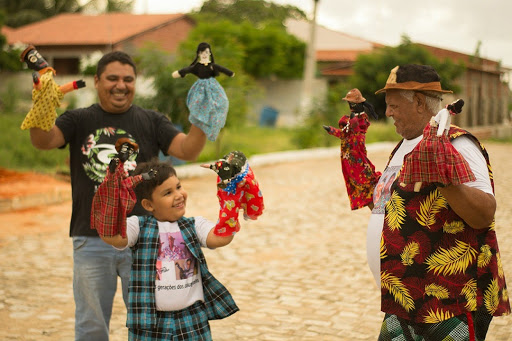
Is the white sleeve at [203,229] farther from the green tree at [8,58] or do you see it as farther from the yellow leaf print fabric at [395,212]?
the green tree at [8,58]

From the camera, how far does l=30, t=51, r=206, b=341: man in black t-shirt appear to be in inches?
153

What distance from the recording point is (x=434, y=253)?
288 centimetres

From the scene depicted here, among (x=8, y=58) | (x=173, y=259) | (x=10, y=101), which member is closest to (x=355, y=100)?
(x=173, y=259)

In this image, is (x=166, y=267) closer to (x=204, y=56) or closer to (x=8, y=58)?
(x=204, y=56)

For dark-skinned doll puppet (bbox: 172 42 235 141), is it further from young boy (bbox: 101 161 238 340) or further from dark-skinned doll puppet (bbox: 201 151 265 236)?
dark-skinned doll puppet (bbox: 201 151 265 236)

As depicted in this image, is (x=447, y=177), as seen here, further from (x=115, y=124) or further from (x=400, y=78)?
(x=115, y=124)

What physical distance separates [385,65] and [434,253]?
27.1 m

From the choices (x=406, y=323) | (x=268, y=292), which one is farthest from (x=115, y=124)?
(x=268, y=292)

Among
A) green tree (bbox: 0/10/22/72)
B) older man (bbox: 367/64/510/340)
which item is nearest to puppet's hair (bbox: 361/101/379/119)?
older man (bbox: 367/64/510/340)

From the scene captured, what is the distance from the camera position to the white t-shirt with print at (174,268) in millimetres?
3375

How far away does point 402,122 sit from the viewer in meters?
3.09

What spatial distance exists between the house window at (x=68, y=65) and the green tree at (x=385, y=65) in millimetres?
15341

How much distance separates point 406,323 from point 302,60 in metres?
33.3

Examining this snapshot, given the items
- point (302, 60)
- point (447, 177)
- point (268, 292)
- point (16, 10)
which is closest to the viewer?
point (447, 177)
